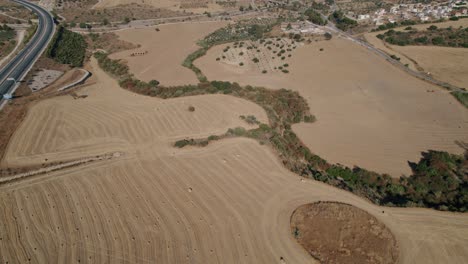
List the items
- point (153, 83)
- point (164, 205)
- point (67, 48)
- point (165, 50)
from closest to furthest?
point (164, 205), point (153, 83), point (67, 48), point (165, 50)

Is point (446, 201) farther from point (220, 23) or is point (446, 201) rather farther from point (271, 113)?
point (220, 23)

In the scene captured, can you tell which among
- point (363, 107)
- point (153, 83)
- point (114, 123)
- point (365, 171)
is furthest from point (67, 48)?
point (365, 171)

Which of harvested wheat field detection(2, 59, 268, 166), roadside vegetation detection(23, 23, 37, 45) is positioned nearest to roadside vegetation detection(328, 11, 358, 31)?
harvested wheat field detection(2, 59, 268, 166)

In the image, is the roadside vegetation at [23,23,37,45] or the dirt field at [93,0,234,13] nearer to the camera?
the roadside vegetation at [23,23,37,45]

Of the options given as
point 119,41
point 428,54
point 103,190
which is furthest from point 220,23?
point 103,190

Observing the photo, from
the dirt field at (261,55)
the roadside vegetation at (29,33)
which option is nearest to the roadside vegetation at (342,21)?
the dirt field at (261,55)

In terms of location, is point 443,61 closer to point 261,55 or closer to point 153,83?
point 261,55

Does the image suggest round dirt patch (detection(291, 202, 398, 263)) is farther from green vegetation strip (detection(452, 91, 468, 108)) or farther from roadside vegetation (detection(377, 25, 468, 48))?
roadside vegetation (detection(377, 25, 468, 48))
